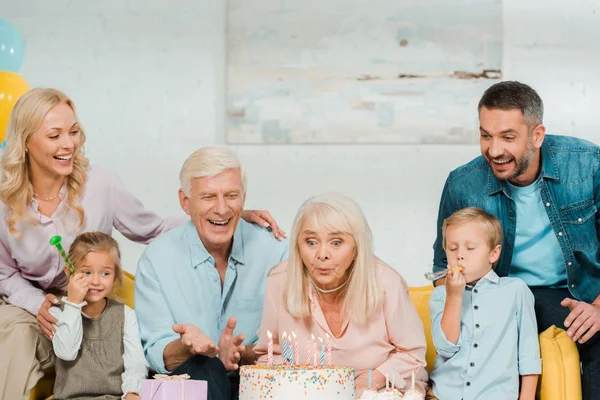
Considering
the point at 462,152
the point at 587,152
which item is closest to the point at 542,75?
the point at 462,152

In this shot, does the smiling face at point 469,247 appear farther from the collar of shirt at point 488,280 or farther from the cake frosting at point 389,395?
the cake frosting at point 389,395

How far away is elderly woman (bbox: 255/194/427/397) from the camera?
9.04 feet

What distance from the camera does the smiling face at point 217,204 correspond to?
300 centimetres

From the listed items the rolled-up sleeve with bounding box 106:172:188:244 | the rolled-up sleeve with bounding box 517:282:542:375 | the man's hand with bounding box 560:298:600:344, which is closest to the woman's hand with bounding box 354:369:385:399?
the rolled-up sleeve with bounding box 517:282:542:375

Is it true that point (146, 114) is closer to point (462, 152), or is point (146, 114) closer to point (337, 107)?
point (337, 107)

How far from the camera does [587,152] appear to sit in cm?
317

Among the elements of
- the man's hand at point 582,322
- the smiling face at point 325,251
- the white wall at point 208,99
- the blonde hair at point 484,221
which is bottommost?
the man's hand at point 582,322

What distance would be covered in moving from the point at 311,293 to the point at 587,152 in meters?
1.15

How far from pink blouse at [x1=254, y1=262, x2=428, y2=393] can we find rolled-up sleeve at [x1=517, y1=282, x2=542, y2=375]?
328 millimetres

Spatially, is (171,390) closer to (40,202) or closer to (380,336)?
(380,336)

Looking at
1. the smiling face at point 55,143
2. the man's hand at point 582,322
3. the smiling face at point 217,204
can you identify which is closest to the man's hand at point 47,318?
the smiling face at point 55,143

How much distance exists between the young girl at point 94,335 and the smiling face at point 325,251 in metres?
0.76

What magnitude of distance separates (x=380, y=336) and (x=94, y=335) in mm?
1039

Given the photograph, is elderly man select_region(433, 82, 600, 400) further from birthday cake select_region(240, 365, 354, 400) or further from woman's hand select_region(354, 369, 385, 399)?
birthday cake select_region(240, 365, 354, 400)
